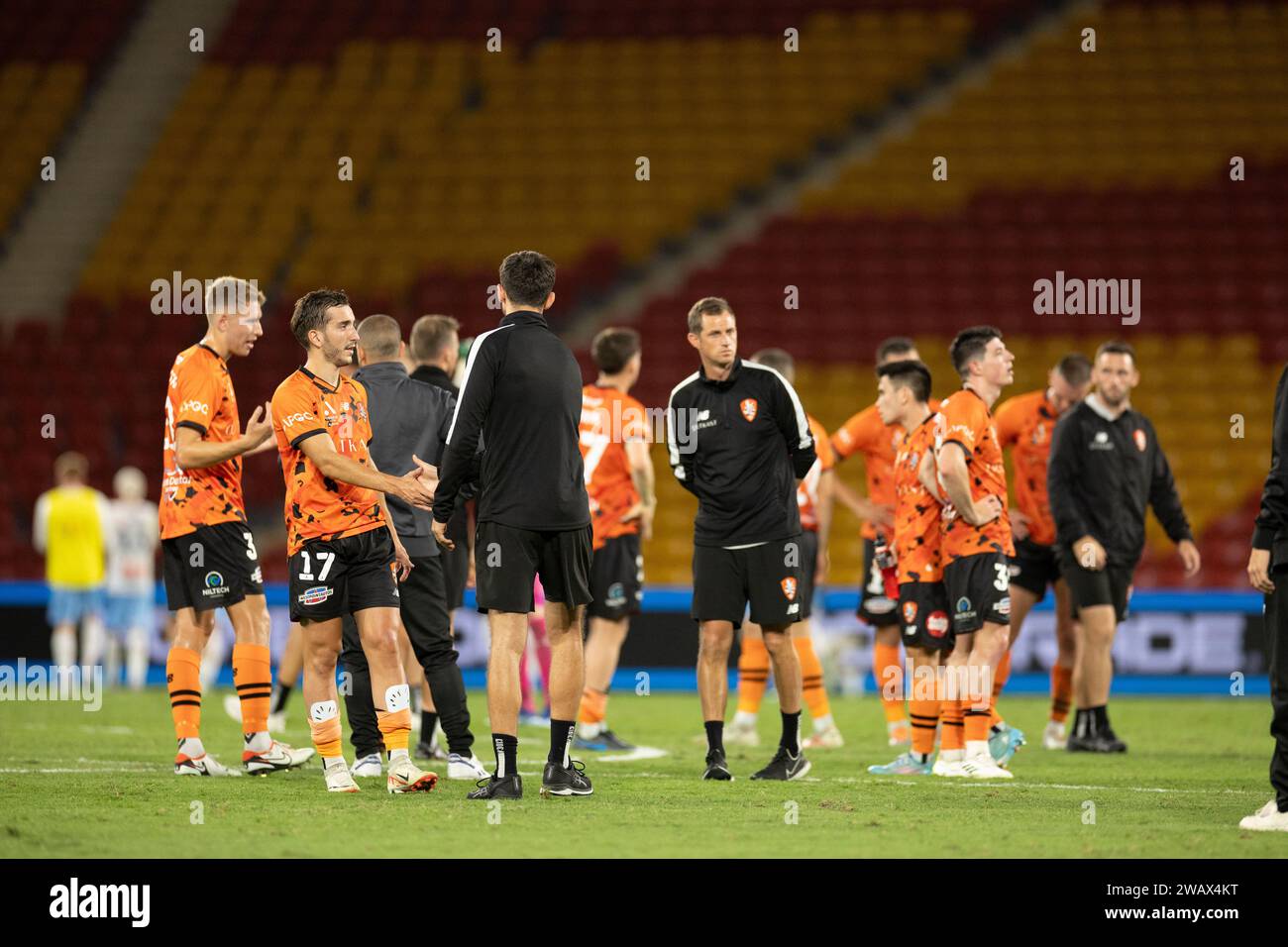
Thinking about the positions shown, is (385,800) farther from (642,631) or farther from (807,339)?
(807,339)

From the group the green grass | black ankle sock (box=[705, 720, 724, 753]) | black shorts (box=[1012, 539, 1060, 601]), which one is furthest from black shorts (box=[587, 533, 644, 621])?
black shorts (box=[1012, 539, 1060, 601])

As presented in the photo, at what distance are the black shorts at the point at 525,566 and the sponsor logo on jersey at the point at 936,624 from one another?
2371 mm

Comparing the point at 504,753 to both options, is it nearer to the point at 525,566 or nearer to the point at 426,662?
the point at 525,566

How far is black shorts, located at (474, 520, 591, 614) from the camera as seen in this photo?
707 cm

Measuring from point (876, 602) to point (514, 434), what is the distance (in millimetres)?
3926

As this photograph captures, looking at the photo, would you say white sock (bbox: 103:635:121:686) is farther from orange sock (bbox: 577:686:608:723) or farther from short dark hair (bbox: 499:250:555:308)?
short dark hair (bbox: 499:250:555:308)

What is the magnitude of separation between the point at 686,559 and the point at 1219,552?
219 inches

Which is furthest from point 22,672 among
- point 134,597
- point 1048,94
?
point 1048,94

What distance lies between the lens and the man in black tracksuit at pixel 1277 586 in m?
6.47

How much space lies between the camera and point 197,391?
800 centimetres

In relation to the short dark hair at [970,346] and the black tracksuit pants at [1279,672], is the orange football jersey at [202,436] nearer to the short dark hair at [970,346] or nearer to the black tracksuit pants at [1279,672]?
the short dark hair at [970,346]

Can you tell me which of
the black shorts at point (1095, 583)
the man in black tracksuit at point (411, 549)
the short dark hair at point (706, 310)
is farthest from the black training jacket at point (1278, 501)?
the man in black tracksuit at point (411, 549)

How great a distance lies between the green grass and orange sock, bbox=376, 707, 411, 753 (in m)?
0.25
